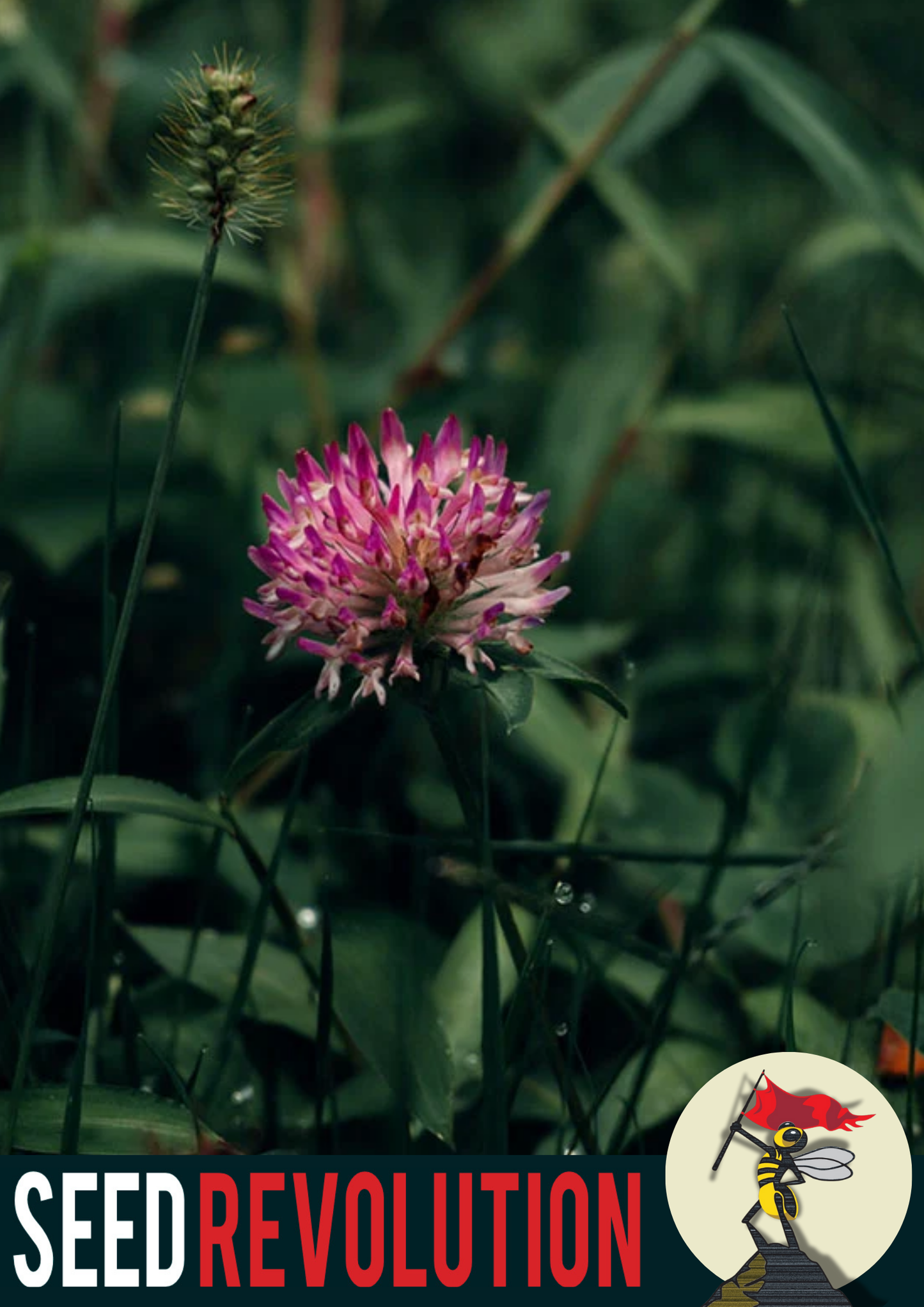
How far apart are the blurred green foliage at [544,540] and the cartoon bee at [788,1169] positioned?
6 cm

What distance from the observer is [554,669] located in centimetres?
59

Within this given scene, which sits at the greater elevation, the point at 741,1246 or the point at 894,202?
the point at 894,202

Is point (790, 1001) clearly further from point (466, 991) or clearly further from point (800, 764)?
point (800, 764)

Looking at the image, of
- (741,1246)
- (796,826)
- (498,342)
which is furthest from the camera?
(498,342)

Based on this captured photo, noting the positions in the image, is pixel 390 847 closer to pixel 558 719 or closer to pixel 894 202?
pixel 558 719

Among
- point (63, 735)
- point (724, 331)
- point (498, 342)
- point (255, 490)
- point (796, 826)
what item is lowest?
point (796, 826)

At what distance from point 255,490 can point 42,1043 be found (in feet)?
1.61

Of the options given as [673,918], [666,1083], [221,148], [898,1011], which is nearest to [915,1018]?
[898,1011]

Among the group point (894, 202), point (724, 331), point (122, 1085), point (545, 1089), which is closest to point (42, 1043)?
point (122, 1085)

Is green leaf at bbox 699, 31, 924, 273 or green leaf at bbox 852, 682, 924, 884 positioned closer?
green leaf at bbox 852, 682, 924, 884

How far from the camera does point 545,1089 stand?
0.73 metres

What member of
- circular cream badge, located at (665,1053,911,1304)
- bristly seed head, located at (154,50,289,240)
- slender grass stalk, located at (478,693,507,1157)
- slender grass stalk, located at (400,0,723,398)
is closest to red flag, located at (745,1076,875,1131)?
circular cream badge, located at (665,1053,911,1304)

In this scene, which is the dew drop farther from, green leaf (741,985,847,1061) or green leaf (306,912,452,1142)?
green leaf (741,985,847,1061)

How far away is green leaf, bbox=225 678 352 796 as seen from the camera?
1.94 ft
